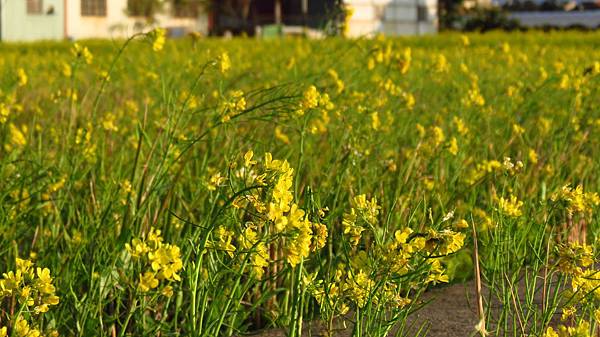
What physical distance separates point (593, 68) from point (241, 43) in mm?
10073

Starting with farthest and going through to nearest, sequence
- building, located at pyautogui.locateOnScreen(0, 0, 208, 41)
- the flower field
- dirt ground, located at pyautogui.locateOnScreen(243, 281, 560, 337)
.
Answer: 1. building, located at pyautogui.locateOnScreen(0, 0, 208, 41)
2. dirt ground, located at pyautogui.locateOnScreen(243, 281, 560, 337)
3. the flower field

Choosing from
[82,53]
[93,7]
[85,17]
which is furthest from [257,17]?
[82,53]

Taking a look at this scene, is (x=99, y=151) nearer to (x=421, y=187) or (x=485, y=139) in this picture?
(x=421, y=187)

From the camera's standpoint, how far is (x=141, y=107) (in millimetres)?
6152

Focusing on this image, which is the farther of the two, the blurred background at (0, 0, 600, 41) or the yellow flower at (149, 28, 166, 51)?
the blurred background at (0, 0, 600, 41)

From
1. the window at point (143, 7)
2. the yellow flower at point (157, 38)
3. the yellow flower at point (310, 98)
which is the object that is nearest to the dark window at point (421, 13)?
the window at point (143, 7)

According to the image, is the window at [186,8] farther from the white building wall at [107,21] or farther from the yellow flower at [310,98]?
the yellow flower at [310,98]

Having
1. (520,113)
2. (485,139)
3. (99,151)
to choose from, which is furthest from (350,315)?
(520,113)

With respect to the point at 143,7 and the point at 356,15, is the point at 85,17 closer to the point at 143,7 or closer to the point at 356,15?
the point at 143,7

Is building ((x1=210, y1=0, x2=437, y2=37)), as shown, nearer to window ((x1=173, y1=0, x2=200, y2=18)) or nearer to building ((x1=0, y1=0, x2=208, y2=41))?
window ((x1=173, y1=0, x2=200, y2=18))

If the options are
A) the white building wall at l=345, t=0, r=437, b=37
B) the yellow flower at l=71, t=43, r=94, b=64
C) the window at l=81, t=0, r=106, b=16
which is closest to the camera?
the yellow flower at l=71, t=43, r=94, b=64

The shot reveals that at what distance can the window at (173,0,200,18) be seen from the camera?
97.1 feet

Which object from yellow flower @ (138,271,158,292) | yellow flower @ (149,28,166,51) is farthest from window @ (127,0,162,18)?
yellow flower @ (138,271,158,292)

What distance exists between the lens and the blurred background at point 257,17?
2528cm
